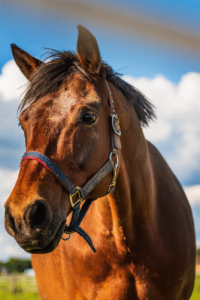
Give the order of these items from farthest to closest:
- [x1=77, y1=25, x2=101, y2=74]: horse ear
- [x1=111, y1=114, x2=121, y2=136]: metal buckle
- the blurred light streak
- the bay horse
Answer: [x1=111, y1=114, x2=121, y2=136]: metal buckle → [x1=77, y1=25, x2=101, y2=74]: horse ear → the bay horse → the blurred light streak

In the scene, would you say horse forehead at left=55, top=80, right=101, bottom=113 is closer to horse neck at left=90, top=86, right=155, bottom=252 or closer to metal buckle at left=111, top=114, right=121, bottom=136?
metal buckle at left=111, top=114, right=121, bottom=136

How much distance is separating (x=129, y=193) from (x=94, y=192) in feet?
2.02

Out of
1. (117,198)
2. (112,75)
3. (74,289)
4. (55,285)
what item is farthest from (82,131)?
(55,285)

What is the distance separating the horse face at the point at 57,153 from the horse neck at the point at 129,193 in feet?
1.21

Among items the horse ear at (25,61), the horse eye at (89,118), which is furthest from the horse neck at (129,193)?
the horse ear at (25,61)

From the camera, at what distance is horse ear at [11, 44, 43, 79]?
3408 mm

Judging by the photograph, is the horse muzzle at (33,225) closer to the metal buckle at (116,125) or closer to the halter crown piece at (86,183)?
the halter crown piece at (86,183)

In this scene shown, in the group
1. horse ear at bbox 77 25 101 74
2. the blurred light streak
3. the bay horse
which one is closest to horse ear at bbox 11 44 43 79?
the bay horse

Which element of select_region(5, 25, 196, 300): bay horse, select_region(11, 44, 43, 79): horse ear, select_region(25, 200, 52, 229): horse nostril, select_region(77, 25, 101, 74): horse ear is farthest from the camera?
select_region(11, 44, 43, 79): horse ear

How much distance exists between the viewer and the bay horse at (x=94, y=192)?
7.51ft

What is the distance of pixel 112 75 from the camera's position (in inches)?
138

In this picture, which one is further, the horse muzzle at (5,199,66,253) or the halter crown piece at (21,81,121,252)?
the halter crown piece at (21,81,121,252)

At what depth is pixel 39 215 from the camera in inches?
86.0

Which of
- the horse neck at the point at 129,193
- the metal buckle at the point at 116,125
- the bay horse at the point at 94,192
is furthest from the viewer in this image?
the horse neck at the point at 129,193
